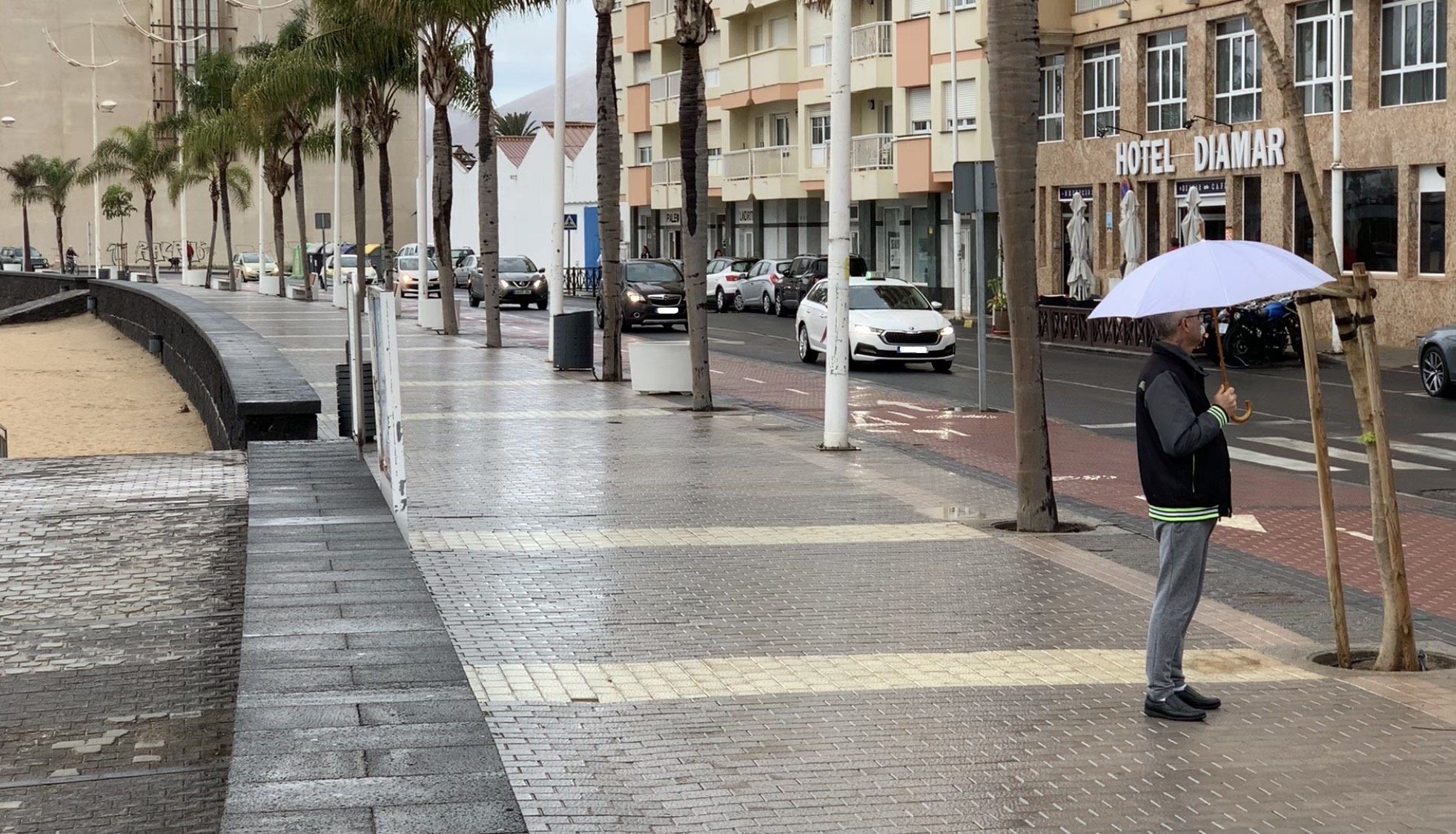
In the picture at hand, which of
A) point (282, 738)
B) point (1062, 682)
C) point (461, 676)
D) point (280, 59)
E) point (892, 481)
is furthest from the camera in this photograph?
point (280, 59)

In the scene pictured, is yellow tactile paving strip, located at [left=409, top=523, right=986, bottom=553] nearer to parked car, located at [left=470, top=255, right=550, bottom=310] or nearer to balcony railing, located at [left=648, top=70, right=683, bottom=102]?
parked car, located at [left=470, top=255, right=550, bottom=310]

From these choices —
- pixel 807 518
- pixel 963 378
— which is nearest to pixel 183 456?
pixel 807 518

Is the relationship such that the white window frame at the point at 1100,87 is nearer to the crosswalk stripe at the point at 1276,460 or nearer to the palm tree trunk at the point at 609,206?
the palm tree trunk at the point at 609,206

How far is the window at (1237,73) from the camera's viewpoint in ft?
127

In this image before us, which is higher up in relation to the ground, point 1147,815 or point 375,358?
point 375,358

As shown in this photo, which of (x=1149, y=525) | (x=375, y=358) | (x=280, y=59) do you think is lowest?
(x=1149, y=525)

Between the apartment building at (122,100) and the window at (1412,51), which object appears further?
the apartment building at (122,100)

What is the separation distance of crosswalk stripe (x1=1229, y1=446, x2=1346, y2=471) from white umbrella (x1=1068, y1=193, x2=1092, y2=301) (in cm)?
2188

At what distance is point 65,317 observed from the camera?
51406 millimetres

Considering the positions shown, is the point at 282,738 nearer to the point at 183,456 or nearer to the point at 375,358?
the point at 375,358

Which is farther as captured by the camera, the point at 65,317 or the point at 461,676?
the point at 65,317

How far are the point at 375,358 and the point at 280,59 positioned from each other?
136 feet

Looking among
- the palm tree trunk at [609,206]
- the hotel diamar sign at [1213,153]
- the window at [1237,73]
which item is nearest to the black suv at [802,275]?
the hotel diamar sign at [1213,153]

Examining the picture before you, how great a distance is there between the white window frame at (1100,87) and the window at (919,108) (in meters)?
8.27
